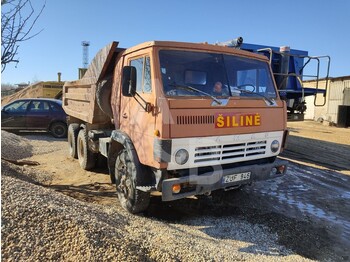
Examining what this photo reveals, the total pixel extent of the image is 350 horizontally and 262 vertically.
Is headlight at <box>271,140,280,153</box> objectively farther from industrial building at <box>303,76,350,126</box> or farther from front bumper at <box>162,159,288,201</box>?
industrial building at <box>303,76,350,126</box>

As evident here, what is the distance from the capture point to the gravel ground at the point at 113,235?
2.96 m

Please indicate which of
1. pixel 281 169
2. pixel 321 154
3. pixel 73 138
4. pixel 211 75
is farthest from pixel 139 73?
pixel 321 154

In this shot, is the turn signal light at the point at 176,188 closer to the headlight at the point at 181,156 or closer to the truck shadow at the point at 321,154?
the headlight at the point at 181,156

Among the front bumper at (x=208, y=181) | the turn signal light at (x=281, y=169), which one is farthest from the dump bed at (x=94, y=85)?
the turn signal light at (x=281, y=169)

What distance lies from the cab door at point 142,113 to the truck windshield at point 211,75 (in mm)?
265

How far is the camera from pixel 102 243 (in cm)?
311

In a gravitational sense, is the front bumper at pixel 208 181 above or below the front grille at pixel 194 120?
below

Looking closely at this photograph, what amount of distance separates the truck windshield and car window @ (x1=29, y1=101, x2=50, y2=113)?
33.8 ft

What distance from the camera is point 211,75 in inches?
186

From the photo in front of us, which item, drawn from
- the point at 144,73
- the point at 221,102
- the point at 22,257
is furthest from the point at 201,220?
the point at 22,257

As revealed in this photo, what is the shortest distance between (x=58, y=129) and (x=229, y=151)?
1046 cm

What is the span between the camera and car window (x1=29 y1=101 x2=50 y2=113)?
13227 millimetres

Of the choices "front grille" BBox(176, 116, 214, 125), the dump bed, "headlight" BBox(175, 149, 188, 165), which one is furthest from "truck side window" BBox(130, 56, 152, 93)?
the dump bed

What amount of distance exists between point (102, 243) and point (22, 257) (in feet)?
2.32
